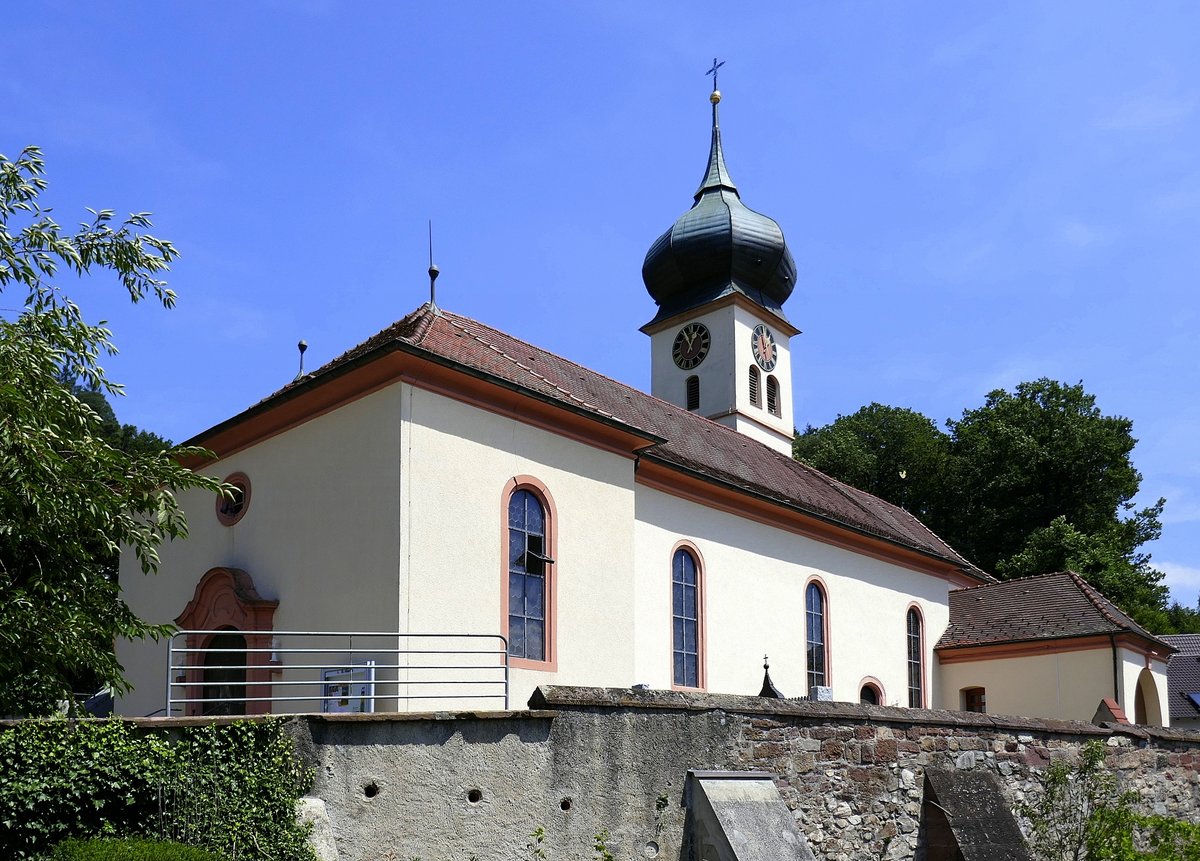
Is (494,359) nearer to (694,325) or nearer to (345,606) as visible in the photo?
(345,606)

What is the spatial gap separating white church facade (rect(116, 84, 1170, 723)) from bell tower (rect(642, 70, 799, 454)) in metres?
6.81

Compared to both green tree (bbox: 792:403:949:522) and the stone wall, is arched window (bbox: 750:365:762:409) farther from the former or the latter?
the stone wall

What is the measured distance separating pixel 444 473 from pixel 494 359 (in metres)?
2.36

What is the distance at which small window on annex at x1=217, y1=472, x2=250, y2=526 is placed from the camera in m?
16.5

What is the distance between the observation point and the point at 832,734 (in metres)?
11.4

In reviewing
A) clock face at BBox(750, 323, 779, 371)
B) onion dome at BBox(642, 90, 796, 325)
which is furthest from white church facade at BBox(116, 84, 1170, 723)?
onion dome at BBox(642, 90, 796, 325)

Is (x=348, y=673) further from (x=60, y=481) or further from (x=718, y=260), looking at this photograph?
(x=718, y=260)

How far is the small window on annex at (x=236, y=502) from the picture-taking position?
16.5 m

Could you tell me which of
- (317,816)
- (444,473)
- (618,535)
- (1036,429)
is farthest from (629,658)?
(1036,429)

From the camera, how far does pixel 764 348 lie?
3319cm

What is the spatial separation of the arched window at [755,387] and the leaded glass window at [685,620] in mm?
13635

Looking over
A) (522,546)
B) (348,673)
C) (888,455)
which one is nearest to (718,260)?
(888,455)

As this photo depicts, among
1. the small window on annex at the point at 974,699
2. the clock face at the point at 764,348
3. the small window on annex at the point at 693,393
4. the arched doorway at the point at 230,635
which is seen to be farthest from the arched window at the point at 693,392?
the arched doorway at the point at 230,635

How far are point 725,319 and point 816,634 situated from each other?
1229cm
